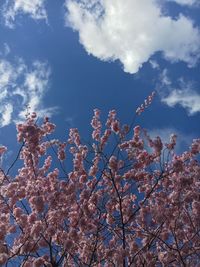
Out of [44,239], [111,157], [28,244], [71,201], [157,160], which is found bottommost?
[28,244]

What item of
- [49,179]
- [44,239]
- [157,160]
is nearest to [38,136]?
[49,179]

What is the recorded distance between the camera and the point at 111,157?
1012 cm

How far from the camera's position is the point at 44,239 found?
8984 mm

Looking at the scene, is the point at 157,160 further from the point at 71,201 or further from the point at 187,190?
the point at 71,201

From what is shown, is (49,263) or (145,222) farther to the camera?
(145,222)

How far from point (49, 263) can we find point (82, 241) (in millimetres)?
943

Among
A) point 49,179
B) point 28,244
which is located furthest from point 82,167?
point 28,244

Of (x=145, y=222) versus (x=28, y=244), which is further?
(x=145, y=222)

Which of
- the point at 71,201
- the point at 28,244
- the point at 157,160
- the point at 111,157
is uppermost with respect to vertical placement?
the point at 157,160

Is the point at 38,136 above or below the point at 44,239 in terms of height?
above

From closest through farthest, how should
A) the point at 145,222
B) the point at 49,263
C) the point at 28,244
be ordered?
the point at 28,244
the point at 49,263
the point at 145,222

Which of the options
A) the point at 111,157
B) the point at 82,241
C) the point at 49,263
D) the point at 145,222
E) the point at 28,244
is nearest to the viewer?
the point at 28,244

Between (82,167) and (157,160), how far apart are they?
6.71 ft

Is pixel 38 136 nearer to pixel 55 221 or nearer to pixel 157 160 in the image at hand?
pixel 55 221
